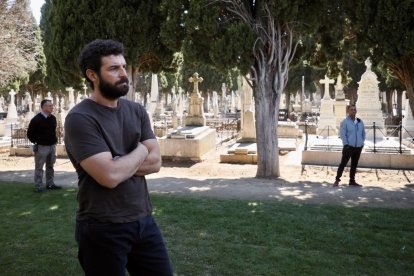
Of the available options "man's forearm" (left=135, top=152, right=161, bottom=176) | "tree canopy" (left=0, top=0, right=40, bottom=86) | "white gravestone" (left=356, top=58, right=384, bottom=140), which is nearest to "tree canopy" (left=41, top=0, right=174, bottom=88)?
"tree canopy" (left=0, top=0, right=40, bottom=86)

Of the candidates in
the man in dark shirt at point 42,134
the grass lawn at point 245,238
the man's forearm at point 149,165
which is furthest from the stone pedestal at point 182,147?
the man's forearm at point 149,165

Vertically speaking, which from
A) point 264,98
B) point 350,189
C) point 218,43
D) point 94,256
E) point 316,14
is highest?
point 316,14

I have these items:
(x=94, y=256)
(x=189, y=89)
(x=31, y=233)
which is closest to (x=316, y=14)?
(x=31, y=233)

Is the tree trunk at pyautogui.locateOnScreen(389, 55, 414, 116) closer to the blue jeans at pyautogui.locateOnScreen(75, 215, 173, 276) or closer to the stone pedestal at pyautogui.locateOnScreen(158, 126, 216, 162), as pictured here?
the stone pedestal at pyautogui.locateOnScreen(158, 126, 216, 162)

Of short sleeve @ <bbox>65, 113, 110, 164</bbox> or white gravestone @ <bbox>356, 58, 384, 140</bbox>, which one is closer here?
short sleeve @ <bbox>65, 113, 110, 164</bbox>

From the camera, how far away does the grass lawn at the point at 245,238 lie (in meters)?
4.01

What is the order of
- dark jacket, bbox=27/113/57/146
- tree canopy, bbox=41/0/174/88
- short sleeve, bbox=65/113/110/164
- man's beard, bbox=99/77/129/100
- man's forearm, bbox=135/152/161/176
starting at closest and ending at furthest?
short sleeve, bbox=65/113/110/164
man's beard, bbox=99/77/129/100
man's forearm, bbox=135/152/161/176
dark jacket, bbox=27/113/57/146
tree canopy, bbox=41/0/174/88

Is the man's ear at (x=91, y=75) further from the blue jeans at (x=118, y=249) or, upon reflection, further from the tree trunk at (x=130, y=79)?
the tree trunk at (x=130, y=79)

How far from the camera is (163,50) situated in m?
12.6

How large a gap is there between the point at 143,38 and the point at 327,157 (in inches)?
264

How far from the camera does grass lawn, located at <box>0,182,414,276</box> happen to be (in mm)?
4012

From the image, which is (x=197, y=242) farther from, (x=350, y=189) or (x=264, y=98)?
(x=264, y=98)

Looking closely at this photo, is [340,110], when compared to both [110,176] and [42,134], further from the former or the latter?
[110,176]

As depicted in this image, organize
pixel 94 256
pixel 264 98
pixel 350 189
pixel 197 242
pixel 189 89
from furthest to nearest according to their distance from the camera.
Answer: pixel 189 89
pixel 264 98
pixel 350 189
pixel 197 242
pixel 94 256
